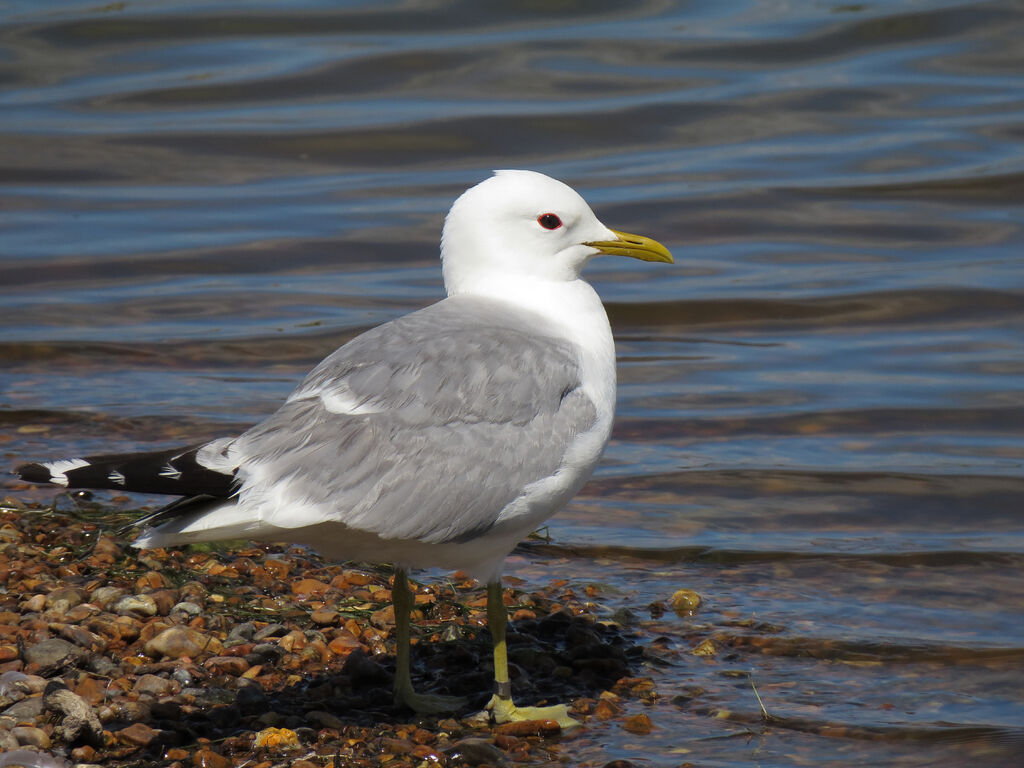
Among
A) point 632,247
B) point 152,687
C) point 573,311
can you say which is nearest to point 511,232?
point 573,311

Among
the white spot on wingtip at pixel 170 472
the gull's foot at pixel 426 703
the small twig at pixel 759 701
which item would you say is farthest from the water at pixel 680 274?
the white spot on wingtip at pixel 170 472

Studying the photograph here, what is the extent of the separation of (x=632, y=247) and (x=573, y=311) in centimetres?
54

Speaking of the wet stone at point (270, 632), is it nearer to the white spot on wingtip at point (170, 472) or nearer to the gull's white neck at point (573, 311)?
the white spot on wingtip at point (170, 472)

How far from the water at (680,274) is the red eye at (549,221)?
1.54 meters

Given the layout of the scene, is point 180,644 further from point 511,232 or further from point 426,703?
point 511,232

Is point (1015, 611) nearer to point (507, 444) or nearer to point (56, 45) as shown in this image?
point (507, 444)

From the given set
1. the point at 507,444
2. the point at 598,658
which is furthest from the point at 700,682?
the point at 507,444

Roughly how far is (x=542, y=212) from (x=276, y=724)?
2.07 m

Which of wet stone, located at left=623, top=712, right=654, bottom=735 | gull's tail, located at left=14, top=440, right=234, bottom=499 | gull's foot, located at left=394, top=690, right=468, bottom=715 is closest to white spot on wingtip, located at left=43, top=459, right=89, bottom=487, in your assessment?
gull's tail, located at left=14, top=440, right=234, bottom=499

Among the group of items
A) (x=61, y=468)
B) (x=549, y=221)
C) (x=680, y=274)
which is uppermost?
(x=549, y=221)

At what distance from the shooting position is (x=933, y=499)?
23.2 ft

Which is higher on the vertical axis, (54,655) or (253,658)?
(54,655)

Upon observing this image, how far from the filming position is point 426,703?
4.76 meters

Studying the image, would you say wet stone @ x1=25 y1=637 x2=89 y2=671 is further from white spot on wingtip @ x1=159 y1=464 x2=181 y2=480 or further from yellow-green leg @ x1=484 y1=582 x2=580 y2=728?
yellow-green leg @ x1=484 y1=582 x2=580 y2=728
